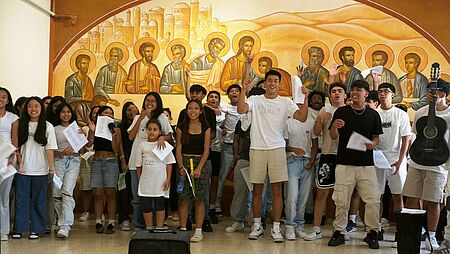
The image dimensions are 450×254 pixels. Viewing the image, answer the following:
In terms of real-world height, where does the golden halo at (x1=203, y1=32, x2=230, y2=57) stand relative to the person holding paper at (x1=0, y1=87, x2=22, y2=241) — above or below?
above

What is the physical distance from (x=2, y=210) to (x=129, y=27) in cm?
392

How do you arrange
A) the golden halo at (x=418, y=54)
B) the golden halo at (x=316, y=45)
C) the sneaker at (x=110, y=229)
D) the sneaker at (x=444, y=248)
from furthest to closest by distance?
the golden halo at (x=316, y=45), the golden halo at (x=418, y=54), the sneaker at (x=110, y=229), the sneaker at (x=444, y=248)

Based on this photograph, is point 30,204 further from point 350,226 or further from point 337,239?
point 350,226

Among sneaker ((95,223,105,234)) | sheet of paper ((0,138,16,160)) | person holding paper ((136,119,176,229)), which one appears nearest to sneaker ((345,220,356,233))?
person holding paper ((136,119,176,229))

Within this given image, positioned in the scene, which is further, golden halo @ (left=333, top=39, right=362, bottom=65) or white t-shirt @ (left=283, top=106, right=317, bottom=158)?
golden halo @ (left=333, top=39, right=362, bottom=65)

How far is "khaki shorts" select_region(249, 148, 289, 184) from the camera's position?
6328 millimetres

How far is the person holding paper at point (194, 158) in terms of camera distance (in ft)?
20.7

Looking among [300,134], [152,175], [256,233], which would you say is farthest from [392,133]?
[152,175]

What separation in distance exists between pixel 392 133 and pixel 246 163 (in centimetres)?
159

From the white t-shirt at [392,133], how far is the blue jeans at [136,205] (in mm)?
2564

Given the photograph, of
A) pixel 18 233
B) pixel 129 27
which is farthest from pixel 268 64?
pixel 18 233

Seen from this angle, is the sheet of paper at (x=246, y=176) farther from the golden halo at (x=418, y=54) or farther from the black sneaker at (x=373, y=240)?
the golden halo at (x=418, y=54)

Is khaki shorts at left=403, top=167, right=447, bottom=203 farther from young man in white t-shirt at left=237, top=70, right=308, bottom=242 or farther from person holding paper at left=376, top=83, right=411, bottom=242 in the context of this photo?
young man in white t-shirt at left=237, top=70, right=308, bottom=242

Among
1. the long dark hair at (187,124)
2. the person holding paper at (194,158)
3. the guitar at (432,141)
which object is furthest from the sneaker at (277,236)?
the guitar at (432,141)
